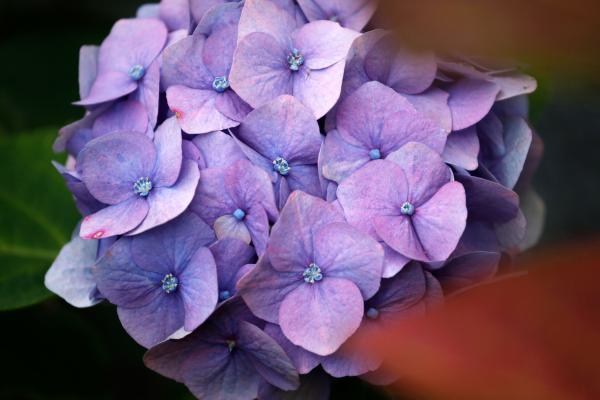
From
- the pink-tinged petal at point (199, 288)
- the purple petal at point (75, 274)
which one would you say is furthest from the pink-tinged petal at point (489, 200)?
the purple petal at point (75, 274)

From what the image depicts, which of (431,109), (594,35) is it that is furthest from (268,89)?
(594,35)

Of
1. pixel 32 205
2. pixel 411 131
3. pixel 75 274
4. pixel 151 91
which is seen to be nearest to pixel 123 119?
pixel 151 91

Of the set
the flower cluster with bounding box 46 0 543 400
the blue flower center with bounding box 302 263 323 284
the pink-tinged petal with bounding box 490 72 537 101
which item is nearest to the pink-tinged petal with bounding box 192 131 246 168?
the flower cluster with bounding box 46 0 543 400

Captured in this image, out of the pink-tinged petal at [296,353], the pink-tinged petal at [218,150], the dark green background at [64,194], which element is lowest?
the dark green background at [64,194]

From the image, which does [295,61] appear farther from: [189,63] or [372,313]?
[372,313]

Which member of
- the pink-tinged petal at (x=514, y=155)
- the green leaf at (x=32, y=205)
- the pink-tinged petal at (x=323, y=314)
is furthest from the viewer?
the green leaf at (x=32, y=205)

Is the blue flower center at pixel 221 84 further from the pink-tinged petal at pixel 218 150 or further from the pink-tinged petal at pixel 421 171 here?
the pink-tinged petal at pixel 421 171
